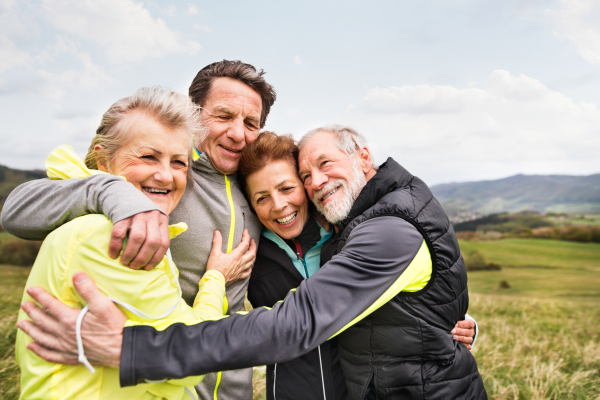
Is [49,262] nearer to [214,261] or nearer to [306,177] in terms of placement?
[214,261]

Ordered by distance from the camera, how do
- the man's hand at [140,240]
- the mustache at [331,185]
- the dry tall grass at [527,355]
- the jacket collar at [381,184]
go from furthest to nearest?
1. the dry tall grass at [527,355]
2. the mustache at [331,185]
3. the jacket collar at [381,184]
4. the man's hand at [140,240]

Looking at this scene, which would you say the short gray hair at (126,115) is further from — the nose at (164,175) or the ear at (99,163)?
the nose at (164,175)

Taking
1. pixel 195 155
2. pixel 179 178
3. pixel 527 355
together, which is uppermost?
pixel 195 155

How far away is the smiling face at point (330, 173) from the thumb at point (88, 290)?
61.7 inches

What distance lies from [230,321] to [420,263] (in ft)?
3.38

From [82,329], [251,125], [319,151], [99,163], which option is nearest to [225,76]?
[251,125]

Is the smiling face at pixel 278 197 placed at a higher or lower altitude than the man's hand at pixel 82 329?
higher

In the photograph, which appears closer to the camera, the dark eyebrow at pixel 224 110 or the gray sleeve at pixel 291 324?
the gray sleeve at pixel 291 324

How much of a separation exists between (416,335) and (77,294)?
1624 millimetres

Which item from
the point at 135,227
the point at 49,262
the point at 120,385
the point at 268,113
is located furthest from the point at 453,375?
the point at 268,113

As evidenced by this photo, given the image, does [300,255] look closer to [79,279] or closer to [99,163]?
[99,163]

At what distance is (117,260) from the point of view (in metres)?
1.29

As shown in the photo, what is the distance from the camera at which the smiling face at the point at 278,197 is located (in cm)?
256

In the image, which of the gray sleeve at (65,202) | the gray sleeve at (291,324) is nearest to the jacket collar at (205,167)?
the gray sleeve at (65,202)
